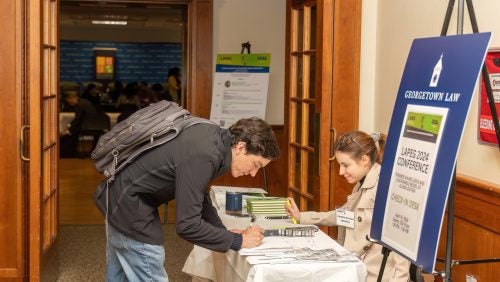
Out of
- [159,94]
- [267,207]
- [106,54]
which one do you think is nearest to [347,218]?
[267,207]

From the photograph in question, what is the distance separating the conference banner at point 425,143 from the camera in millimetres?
2869

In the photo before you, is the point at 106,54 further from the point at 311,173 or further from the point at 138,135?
the point at 138,135

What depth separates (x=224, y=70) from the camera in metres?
7.76

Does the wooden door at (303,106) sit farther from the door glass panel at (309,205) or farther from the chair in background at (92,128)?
the chair in background at (92,128)

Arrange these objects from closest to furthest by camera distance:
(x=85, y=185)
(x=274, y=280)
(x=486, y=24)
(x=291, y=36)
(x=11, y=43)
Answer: (x=274, y=280), (x=486, y=24), (x=11, y=43), (x=291, y=36), (x=85, y=185)

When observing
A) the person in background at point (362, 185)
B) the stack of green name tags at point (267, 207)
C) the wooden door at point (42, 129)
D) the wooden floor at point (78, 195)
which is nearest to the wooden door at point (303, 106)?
the stack of green name tags at point (267, 207)

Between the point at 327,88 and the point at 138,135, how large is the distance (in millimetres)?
2329

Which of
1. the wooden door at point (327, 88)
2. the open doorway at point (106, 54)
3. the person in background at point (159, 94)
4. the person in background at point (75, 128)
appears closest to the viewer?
the wooden door at point (327, 88)

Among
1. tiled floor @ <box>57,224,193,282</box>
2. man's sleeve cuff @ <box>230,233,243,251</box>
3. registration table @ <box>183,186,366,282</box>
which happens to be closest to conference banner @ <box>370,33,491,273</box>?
registration table @ <box>183,186,366,282</box>

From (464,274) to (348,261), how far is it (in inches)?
37.5

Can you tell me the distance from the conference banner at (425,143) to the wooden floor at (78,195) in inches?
203

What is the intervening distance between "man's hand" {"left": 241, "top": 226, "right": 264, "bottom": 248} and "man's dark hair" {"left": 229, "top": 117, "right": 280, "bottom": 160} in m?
0.43

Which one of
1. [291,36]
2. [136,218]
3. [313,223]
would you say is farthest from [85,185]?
[136,218]

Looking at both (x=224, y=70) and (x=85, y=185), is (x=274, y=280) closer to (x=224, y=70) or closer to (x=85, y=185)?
(x=224, y=70)
